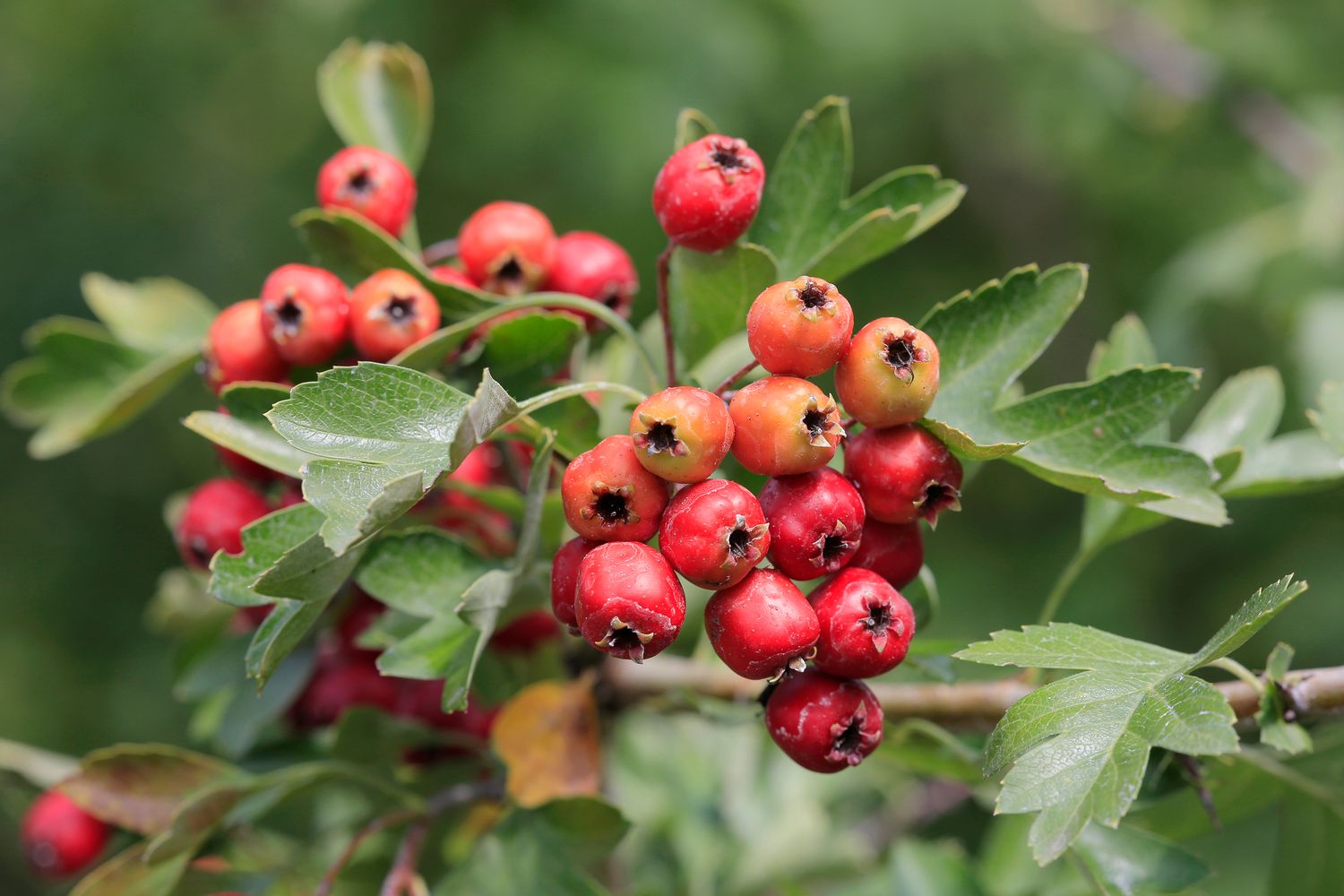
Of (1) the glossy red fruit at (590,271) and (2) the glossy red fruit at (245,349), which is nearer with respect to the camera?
(2) the glossy red fruit at (245,349)

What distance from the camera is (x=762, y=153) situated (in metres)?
4.39

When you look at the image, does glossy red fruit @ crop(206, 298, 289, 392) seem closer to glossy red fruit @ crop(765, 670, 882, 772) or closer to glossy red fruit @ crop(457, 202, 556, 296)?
glossy red fruit @ crop(457, 202, 556, 296)

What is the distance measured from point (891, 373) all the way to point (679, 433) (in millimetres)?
229

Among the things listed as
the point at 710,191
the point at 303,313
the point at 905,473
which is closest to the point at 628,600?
the point at 905,473

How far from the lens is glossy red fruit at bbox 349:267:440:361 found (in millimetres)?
1398

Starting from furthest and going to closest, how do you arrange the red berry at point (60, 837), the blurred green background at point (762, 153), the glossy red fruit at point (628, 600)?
the blurred green background at point (762, 153) → the red berry at point (60, 837) → the glossy red fruit at point (628, 600)

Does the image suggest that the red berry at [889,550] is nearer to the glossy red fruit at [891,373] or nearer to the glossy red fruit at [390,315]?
the glossy red fruit at [891,373]

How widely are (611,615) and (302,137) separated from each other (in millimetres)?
4481

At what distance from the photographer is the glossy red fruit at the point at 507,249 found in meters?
1.54

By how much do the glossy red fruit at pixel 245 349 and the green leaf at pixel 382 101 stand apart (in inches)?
18.5

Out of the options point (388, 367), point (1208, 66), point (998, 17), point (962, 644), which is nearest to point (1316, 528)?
point (1208, 66)

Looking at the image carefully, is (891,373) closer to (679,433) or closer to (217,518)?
(679,433)

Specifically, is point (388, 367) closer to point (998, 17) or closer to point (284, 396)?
point (284, 396)

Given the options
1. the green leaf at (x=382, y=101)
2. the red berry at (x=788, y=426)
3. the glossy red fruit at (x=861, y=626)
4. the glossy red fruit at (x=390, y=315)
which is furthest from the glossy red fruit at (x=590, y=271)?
the glossy red fruit at (x=861, y=626)
